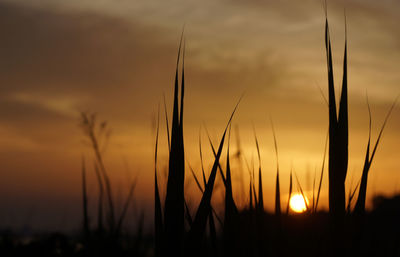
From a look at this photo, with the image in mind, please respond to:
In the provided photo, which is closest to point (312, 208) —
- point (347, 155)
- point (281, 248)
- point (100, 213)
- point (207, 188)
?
point (281, 248)

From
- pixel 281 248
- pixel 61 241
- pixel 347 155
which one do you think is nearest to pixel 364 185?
pixel 347 155

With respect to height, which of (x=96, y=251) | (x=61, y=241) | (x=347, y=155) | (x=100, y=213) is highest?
(x=347, y=155)

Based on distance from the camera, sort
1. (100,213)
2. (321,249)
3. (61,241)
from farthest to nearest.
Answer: (61,241) < (100,213) < (321,249)

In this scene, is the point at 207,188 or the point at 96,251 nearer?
the point at 207,188

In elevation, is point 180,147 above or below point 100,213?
above

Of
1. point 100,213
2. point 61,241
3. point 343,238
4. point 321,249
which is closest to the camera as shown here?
point 343,238

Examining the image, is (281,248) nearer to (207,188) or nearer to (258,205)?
(258,205)

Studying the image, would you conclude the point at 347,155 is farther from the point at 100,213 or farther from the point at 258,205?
the point at 100,213

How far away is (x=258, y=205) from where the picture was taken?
2.13 m

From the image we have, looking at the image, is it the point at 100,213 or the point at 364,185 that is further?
the point at 100,213

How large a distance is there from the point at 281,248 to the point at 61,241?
3650mm

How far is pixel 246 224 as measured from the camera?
6.90 feet

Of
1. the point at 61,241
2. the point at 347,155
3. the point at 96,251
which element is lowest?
the point at 61,241

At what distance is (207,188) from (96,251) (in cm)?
76
